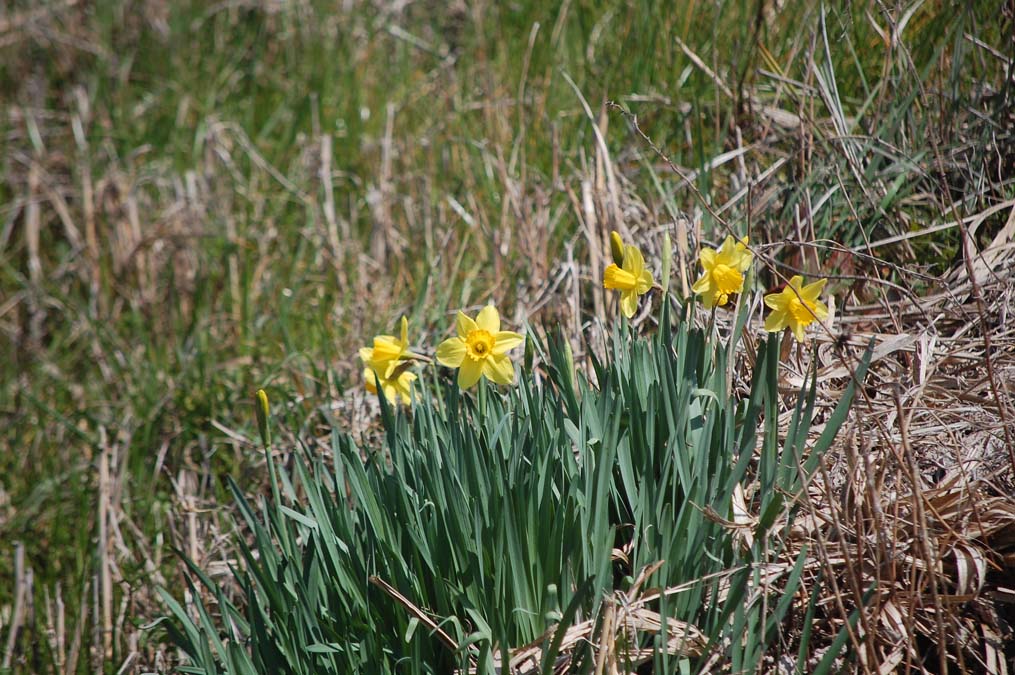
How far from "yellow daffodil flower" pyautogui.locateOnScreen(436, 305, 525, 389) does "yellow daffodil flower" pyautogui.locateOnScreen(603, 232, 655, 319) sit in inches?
8.5

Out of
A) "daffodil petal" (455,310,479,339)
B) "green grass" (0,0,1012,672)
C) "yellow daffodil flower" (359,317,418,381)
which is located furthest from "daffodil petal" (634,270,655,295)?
"green grass" (0,0,1012,672)

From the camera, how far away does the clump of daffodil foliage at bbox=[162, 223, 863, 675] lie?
1.38 m

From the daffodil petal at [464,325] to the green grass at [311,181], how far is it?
891 millimetres

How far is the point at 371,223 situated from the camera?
11.0ft

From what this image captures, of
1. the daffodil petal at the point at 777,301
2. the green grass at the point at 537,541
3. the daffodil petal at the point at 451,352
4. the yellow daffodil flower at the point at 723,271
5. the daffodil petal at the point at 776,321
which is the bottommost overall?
the green grass at the point at 537,541

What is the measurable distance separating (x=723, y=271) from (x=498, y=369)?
0.47m

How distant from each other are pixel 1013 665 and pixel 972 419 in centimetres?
49

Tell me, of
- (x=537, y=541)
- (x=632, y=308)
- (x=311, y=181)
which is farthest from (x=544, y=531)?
(x=311, y=181)

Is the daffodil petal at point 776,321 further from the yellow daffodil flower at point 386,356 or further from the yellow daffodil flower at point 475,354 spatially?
the yellow daffodil flower at point 386,356

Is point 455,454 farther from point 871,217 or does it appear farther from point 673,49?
point 673,49

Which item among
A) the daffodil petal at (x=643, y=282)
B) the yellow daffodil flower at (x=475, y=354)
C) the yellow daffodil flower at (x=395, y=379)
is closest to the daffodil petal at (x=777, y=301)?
the daffodil petal at (x=643, y=282)

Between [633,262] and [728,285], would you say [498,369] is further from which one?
[728,285]

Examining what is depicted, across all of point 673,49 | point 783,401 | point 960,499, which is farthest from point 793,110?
point 960,499

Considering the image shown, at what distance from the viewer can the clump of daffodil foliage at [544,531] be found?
1377 mm
